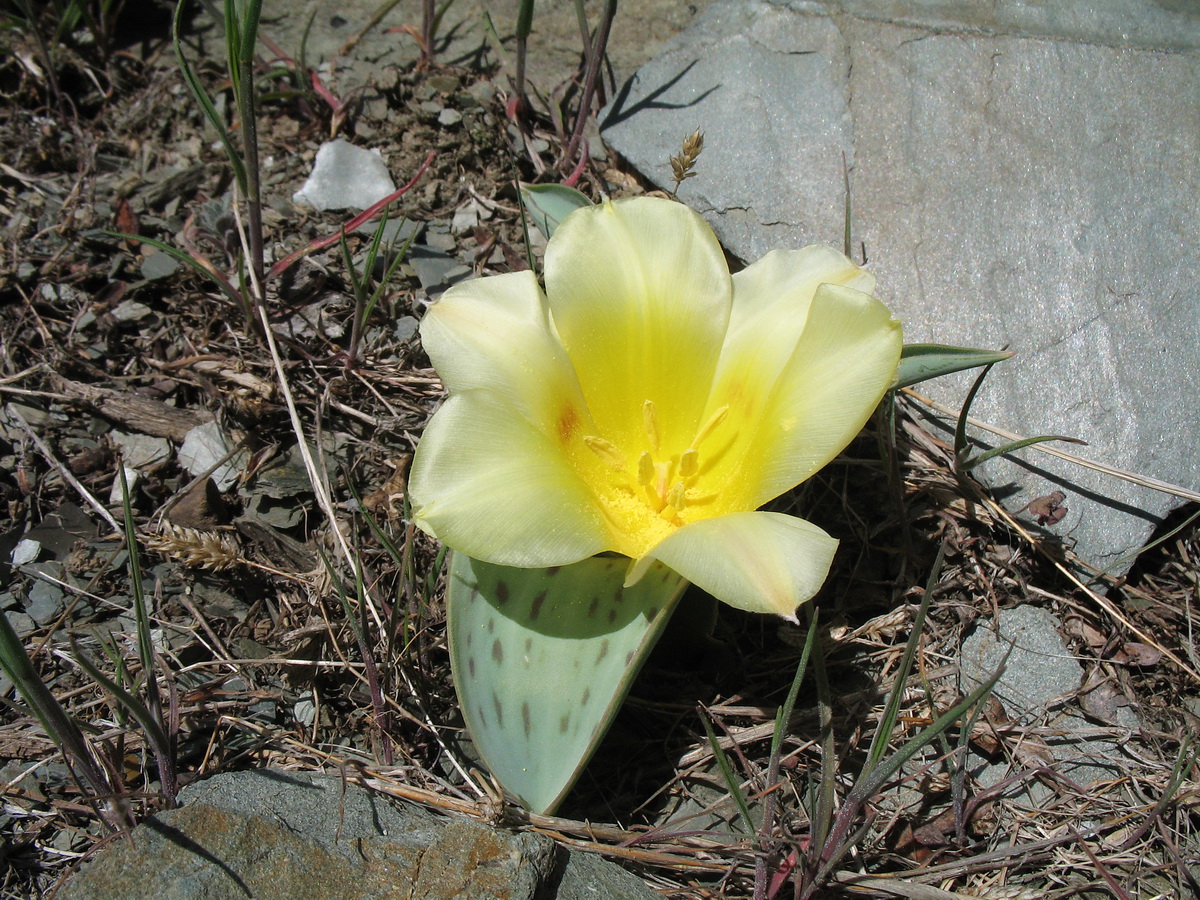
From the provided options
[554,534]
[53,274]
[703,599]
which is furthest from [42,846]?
[53,274]

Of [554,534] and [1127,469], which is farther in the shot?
[1127,469]

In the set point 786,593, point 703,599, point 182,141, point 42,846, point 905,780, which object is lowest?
point 905,780

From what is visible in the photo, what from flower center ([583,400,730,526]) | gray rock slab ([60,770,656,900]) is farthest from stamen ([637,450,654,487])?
gray rock slab ([60,770,656,900])

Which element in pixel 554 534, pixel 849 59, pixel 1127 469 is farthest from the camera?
pixel 849 59

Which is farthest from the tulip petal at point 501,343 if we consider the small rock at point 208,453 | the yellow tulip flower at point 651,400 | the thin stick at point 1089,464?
the thin stick at point 1089,464

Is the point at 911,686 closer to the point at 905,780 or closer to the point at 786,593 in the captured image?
the point at 905,780

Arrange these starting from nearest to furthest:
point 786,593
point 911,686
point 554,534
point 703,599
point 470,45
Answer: point 786,593 → point 554,534 → point 703,599 → point 911,686 → point 470,45
